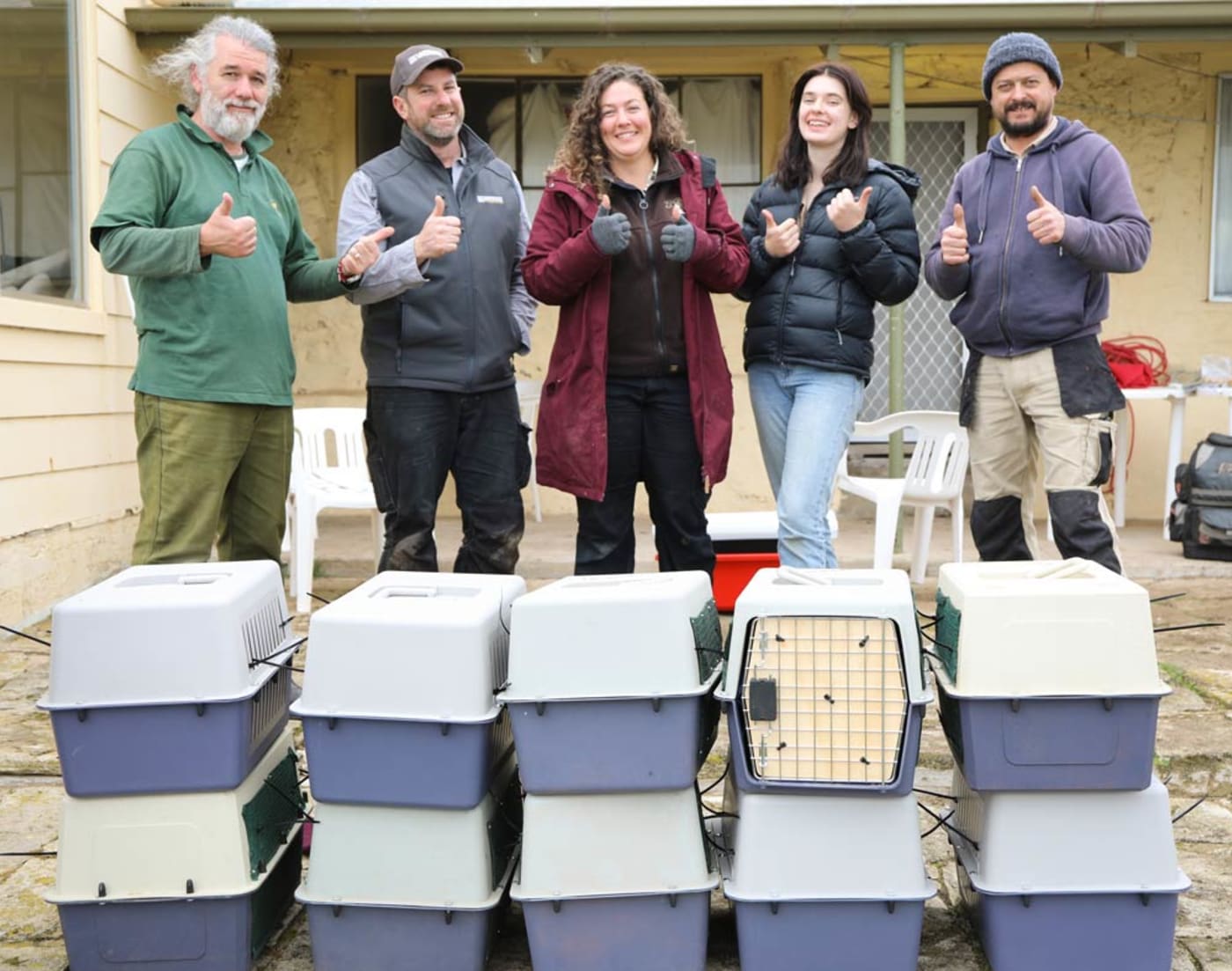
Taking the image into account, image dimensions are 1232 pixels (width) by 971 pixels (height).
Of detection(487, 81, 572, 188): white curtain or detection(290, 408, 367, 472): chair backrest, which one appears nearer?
detection(290, 408, 367, 472): chair backrest

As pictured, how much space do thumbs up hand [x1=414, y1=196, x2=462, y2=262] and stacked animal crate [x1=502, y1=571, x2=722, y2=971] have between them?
1.37m

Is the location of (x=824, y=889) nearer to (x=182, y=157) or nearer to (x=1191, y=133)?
(x=182, y=157)

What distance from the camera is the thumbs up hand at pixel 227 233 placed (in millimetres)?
3260

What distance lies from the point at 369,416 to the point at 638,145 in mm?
1020

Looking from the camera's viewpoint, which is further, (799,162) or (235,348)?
(799,162)

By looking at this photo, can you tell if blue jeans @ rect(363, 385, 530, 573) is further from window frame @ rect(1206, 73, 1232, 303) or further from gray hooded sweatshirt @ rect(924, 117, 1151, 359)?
window frame @ rect(1206, 73, 1232, 303)

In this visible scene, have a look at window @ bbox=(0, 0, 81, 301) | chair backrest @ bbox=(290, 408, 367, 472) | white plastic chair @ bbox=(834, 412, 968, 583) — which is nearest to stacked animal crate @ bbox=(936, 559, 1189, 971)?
white plastic chair @ bbox=(834, 412, 968, 583)

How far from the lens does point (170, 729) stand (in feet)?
8.21

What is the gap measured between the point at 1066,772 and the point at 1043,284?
174 centimetres

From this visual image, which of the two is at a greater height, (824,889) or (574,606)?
(574,606)

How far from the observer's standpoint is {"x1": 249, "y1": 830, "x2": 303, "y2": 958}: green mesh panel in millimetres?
2621


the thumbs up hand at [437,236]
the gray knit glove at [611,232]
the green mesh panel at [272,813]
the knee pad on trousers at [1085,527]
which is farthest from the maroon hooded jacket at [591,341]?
the green mesh panel at [272,813]

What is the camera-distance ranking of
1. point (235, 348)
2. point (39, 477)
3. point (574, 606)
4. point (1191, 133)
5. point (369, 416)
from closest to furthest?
point (574, 606) < point (235, 348) < point (369, 416) < point (39, 477) < point (1191, 133)

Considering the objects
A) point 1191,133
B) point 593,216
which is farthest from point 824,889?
point 1191,133
